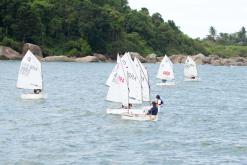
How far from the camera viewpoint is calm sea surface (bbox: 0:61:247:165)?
117 ft

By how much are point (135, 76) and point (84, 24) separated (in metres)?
119

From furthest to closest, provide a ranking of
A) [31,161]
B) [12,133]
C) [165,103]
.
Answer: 1. [165,103]
2. [12,133]
3. [31,161]

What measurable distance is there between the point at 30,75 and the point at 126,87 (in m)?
17.2

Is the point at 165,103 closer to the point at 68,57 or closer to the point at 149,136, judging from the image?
the point at 149,136

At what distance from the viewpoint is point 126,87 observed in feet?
165

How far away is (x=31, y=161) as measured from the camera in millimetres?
34031

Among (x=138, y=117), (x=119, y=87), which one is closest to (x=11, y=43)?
(x=119, y=87)

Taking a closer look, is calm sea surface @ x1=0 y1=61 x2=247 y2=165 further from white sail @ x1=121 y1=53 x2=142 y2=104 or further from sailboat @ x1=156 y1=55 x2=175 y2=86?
sailboat @ x1=156 y1=55 x2=175 y2=86

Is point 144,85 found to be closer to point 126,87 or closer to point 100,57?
point 126,87

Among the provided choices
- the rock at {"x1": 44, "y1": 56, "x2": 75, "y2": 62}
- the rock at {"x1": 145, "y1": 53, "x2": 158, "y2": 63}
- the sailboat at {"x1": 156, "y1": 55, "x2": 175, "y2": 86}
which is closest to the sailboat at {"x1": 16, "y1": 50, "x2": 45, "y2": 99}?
the sailboat at {"x1": 156, "y1": 55, "x2": 175, "y2": 86}

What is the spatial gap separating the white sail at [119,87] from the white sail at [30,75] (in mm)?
14001

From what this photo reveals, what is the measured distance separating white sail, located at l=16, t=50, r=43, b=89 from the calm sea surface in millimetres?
1811

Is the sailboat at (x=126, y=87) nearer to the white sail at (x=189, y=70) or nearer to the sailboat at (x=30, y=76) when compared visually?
the sailboat at (x=30, y=76)

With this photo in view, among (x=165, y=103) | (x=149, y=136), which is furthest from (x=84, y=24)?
(x=149, y=136)
